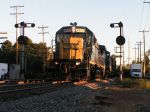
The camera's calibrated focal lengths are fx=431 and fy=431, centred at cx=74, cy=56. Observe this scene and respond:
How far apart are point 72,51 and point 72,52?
8cm

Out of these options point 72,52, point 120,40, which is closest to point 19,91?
point 72,52

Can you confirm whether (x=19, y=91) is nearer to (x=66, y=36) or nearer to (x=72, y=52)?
(x=72, y=52)

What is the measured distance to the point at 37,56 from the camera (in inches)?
3841

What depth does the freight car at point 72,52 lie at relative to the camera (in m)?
35.4

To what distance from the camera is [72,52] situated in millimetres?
35719

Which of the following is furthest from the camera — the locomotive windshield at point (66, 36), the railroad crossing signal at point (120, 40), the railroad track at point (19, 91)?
the railroad crossing signal at point (120, 40)

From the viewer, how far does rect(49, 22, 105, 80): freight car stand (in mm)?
35375

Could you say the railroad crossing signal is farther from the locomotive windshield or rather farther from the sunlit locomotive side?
the locomotive windshield

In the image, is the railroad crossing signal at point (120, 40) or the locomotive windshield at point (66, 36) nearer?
the locomotive windshield at point (66, 36)

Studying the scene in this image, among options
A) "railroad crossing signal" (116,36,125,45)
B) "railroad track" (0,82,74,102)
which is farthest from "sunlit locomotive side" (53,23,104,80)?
"railroad track" (0,82,74,102)

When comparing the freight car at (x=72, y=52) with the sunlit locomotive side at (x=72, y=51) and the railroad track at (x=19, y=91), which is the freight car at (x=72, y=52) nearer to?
the sunlit locomotive side at (x=72, y=51)

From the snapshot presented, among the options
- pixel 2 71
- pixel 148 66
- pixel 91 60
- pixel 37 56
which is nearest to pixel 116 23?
pixel 91 60

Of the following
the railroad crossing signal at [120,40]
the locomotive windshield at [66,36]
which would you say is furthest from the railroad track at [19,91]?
A: the railroad crossing signal at [120,40]

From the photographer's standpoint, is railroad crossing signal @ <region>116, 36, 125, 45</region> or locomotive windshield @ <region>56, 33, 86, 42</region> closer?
locomotive windshield @ <region>56, 33, 86, 42</region>
